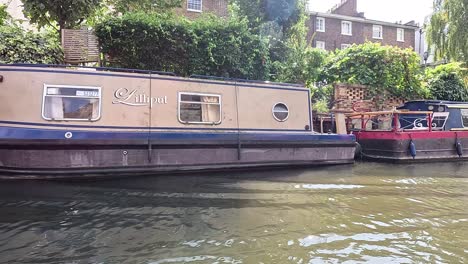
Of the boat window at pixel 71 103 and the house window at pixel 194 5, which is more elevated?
the house window at pixel 194 5

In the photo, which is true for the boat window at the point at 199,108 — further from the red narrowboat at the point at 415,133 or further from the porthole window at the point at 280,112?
the red narrowboat at the point at 415,133

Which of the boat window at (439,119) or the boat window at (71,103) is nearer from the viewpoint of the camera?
the boat window at (71,103)

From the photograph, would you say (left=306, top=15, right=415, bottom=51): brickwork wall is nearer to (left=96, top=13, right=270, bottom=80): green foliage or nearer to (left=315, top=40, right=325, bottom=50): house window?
(left=315, top=40, right=325, bottom=50): house window

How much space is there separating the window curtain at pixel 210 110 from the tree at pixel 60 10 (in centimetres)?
490

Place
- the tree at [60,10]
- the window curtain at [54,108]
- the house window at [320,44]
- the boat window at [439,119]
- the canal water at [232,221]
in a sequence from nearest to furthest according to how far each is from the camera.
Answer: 1. the canal water at [232,221]
2. the window curtain at [54,108]
3. the tree at [60,10]
4. the boat window at [439,119]
5. the house window at [320,44]

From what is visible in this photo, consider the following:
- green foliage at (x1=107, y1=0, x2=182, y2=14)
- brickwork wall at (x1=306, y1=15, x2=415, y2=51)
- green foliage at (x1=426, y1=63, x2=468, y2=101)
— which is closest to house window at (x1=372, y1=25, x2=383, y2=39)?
brickwork wall at (x1=306, y1=15, x2=415, y2=51)

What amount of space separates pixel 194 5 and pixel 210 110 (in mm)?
13691

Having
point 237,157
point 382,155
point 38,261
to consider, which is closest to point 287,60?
point 382,155

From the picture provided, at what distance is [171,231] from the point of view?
4.06m

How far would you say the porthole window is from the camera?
8445mm

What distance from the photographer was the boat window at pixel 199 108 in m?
7.53

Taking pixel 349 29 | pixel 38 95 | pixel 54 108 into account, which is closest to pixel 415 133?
pixel 54 108

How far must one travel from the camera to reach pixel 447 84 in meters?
14.8

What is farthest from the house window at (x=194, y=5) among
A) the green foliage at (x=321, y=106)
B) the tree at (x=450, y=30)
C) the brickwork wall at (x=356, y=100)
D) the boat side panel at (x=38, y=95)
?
the boat side panel at (x=38, y=95)
